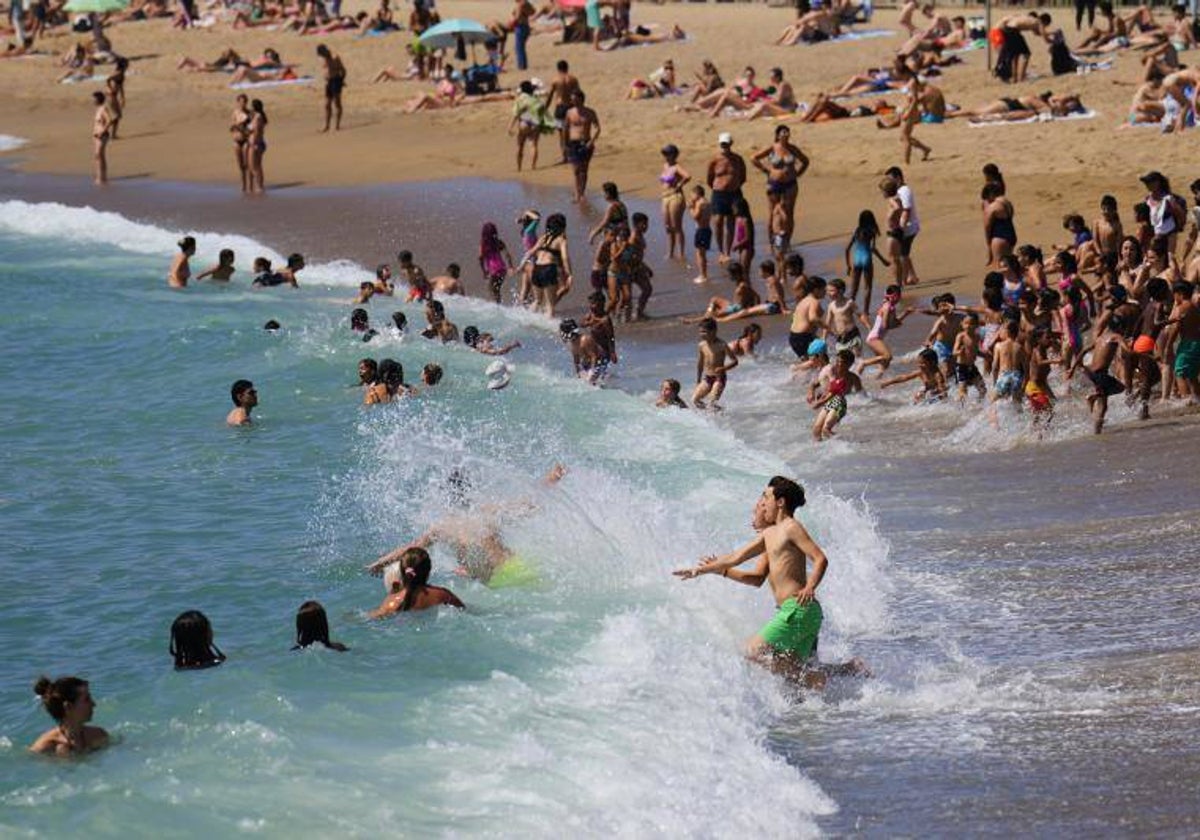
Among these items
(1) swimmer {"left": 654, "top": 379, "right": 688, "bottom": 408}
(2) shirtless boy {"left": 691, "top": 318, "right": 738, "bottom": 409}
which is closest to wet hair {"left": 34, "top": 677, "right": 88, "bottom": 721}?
(1) swimmer {"left": 654, "top": 379, "right": 688, "bottom": 408}

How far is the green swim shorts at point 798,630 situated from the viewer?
1039cm

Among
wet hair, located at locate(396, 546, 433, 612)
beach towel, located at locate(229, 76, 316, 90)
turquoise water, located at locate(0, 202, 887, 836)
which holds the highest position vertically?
beach towel, located at locate(229, 76, 316, 90)

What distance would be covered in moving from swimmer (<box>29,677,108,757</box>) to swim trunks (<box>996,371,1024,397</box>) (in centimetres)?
807

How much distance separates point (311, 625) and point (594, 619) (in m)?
1.80

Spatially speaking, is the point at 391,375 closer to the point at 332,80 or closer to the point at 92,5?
the point at 332,80

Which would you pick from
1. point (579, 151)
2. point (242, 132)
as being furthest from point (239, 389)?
point (242, 132)

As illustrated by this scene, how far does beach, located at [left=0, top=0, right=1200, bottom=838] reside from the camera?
30.8 ft

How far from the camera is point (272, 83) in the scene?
4053cm

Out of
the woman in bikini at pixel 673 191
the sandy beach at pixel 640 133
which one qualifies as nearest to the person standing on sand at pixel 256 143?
the sandy beach at pixel 640 133

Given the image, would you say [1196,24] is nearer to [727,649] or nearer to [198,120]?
[198,120]

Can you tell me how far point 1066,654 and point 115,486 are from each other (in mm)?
8989

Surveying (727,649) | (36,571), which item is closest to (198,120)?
(36,571)

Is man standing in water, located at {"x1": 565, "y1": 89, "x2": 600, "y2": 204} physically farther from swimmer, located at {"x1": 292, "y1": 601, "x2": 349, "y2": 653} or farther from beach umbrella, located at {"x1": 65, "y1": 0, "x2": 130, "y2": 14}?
beach umbrella, located at {"x1": 65, "y1": 0, "x2": 130, "y2": 14}

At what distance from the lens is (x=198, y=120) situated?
124ft
